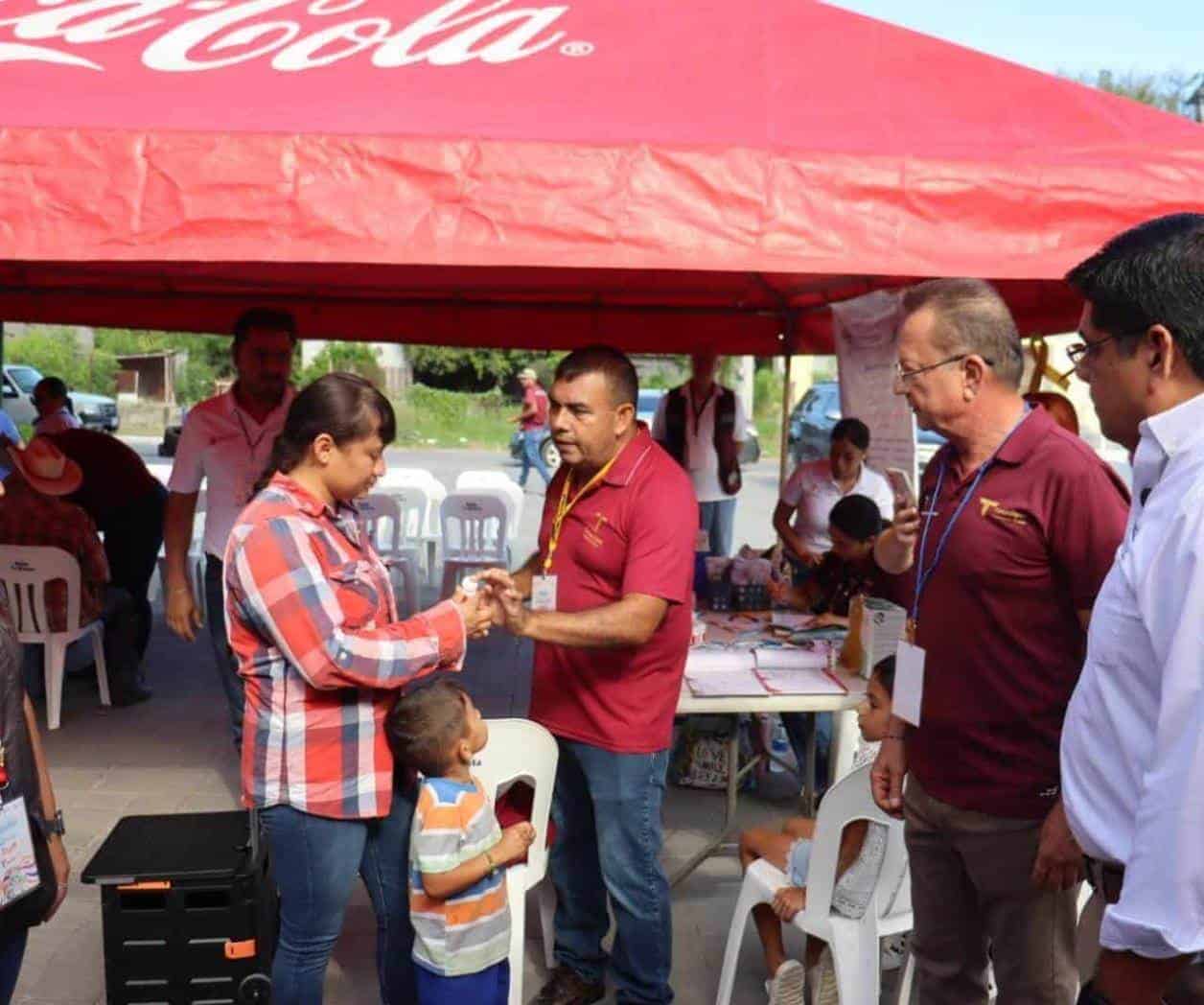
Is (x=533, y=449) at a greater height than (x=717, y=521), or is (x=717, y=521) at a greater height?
(x=717, y=521)

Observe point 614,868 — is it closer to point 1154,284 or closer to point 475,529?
point 1154,284

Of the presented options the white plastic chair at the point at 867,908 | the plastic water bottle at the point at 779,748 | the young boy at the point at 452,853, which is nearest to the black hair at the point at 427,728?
the young boy at the point at 452,853

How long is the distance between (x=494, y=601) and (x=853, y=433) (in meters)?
3.41

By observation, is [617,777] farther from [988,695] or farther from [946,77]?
[946,77]

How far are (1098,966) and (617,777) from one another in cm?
152

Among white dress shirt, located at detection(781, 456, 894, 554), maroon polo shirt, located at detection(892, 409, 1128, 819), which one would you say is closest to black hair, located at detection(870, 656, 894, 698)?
maroon polo shirt, located at detection(892, 409, 1128, 819)

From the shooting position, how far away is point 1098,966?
1557mm

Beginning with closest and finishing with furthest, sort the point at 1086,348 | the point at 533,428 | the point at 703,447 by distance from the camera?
the point at 1086,348
the point at 703,447
the point at 533,428

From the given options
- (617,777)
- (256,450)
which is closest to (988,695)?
(617,777)

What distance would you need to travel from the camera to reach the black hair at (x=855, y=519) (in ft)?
15.2

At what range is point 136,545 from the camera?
20.9 feet

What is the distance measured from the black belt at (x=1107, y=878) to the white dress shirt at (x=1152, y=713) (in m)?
0.06

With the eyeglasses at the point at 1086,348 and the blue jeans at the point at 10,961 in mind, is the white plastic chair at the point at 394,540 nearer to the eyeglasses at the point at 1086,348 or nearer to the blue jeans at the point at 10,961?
the blue jeans at the point at 10,961

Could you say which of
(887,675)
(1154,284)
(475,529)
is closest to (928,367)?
(1154,284)
